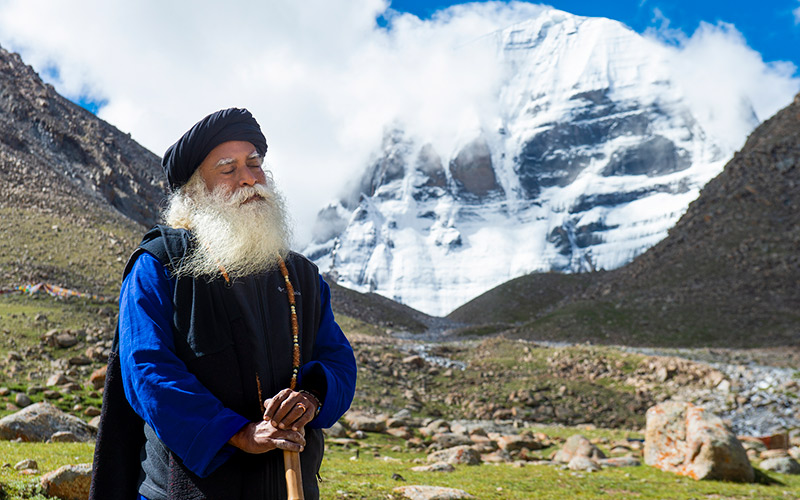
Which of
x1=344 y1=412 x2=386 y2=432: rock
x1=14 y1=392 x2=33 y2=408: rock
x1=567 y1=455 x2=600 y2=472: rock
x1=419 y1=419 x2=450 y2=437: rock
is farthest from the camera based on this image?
x1=419 y1=419 x2=450 y2=437: rock

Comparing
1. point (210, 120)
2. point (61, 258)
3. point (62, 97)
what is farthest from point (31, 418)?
point (62, 97)

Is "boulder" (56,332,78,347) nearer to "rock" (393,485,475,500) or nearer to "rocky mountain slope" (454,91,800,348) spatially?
"rock" (393,485,475,500)

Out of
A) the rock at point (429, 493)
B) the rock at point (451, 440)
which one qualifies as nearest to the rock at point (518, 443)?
the rock at point (451, 440)

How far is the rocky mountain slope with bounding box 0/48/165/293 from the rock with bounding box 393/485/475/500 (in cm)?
2177

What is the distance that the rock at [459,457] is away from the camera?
11383 mm

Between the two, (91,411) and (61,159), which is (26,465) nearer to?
(91,411)

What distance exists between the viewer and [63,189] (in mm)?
40438

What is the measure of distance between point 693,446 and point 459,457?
388cm

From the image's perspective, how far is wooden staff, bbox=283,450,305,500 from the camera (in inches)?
97.3

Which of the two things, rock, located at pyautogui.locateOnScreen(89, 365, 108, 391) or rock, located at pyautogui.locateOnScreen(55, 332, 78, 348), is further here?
rock, located at pyautogui.locateOnScreen(55, 332, 78, 348)

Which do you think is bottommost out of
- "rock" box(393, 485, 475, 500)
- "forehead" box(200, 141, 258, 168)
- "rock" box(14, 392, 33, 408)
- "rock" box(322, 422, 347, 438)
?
"rock" box(322, 422, 347, 438)

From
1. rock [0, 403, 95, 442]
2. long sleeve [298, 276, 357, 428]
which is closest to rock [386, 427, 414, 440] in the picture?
rock [0, 403, 95, 442]

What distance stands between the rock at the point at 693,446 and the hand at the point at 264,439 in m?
9.95

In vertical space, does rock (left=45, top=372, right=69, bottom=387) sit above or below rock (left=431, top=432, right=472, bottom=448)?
above
